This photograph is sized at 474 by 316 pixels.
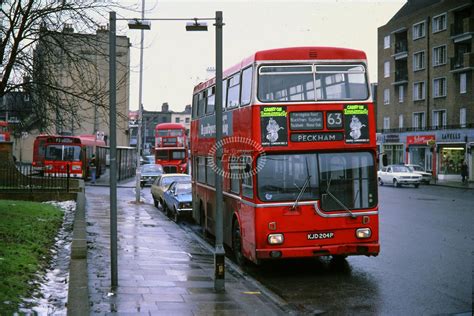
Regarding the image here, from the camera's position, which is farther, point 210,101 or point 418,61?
point 418,61

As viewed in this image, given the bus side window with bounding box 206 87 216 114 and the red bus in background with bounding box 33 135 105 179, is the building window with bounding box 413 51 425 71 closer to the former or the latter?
the red bus in background with bounding box 33 135 105 179

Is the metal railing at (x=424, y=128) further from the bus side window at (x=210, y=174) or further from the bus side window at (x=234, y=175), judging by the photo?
the bus side window at (x=234, y=175)

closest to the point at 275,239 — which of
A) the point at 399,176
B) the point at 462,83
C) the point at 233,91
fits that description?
the point at 233,91

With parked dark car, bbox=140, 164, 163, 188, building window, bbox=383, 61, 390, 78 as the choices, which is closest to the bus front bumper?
parked dark car, bbox=140, 164, 163, 188

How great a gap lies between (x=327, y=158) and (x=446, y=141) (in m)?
44.1

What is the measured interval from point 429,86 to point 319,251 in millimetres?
48543

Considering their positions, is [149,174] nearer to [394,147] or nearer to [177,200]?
[177,200]

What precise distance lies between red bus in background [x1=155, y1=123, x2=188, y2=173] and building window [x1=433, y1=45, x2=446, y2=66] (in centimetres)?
2422

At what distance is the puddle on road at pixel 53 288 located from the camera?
692 cm

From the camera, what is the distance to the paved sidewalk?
25.4ft

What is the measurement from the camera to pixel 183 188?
2156cm

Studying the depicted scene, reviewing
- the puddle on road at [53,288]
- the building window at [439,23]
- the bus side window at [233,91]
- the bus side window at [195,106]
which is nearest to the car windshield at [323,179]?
the bus side window at [233,91]

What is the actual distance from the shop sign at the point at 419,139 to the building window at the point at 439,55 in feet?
22.3

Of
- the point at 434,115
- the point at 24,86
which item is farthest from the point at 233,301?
the point at 434,115
